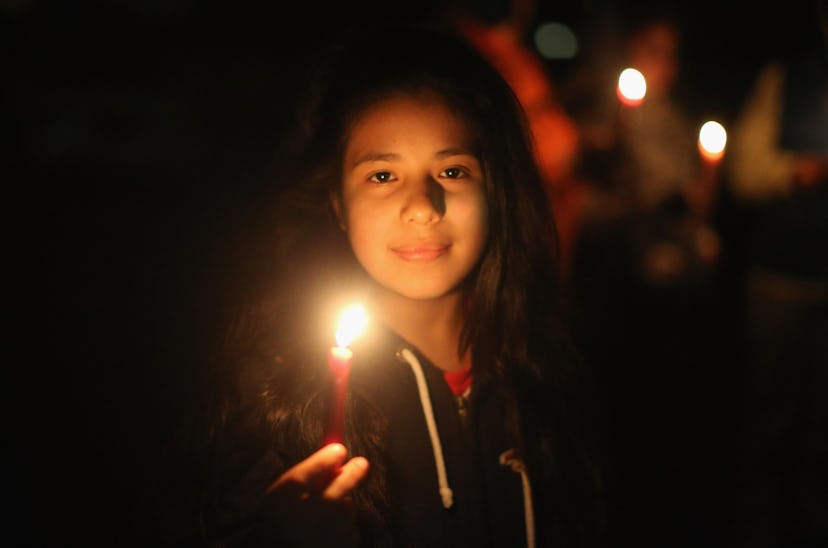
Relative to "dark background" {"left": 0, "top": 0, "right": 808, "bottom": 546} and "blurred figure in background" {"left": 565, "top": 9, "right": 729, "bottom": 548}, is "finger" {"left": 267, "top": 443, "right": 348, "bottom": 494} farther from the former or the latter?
"blurred figure in background" {"left": 565, "top": 9, "right": 729, "bottom": 548}

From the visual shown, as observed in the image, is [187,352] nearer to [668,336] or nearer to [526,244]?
[526,244]

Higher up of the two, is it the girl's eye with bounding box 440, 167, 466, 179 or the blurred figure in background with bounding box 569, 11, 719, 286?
the blurred figure in background with bounding box 569, 11, 719, 286

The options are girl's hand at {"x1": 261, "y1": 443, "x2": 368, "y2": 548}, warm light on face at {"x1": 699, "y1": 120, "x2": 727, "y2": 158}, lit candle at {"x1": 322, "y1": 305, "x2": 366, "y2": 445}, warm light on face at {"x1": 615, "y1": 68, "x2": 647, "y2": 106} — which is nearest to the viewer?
lit candle at {"x1": 322, "y1": 305, "x2": 366, "y2": 445}

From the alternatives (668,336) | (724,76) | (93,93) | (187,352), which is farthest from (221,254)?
(93,93)

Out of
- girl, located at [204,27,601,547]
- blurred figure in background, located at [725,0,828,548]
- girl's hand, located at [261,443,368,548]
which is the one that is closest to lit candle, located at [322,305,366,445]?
girl's hand, located at [261,443,368,548]

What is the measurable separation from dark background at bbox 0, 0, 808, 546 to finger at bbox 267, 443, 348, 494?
0.67 m

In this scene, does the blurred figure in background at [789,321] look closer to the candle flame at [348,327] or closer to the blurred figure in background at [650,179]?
the blurred figure in background at [650,179]

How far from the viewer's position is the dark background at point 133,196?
152 inches

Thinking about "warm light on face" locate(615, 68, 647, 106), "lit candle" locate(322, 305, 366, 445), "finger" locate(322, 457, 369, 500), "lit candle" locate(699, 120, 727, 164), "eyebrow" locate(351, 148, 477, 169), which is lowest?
"finger" locate(322, 457, 369, 500)

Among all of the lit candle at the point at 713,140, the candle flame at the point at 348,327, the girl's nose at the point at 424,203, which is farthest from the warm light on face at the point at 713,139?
the candle flame at the point at 348,327

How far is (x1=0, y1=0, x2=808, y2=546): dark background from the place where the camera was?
12.6 feet

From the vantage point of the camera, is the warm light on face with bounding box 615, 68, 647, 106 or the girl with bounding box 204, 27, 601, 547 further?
the warm light on face with bounding box 615, 68, 647, 106

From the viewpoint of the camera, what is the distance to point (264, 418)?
188 cm

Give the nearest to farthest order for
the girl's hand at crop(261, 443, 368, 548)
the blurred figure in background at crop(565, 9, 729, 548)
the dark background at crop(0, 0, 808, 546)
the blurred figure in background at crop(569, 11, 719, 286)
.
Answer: the girl's hand at crop(261, 443, 368, 548), the blurred figure in background at crop(565, 9, 729, 548), the dark background at crop(0, 0, 808, 546), the blurred figure in background at crop(569, 11, 719, 286)
